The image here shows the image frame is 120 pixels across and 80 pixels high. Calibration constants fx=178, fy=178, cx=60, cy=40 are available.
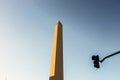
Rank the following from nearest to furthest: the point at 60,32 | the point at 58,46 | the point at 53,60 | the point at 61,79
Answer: the point at 61,79 < the point at 53,60 < the point at 58,46 < the point at 60,32

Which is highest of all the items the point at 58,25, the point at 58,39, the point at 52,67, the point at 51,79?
the point at 58,25

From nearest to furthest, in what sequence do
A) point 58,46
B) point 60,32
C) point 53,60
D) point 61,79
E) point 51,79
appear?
1. point 51,79
2. point 61,79
3. point 53,60
4. point 58,46
5. point 60,32

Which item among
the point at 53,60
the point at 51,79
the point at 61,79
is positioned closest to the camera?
the point at 51,79

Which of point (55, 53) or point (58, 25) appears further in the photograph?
point (58, 25)

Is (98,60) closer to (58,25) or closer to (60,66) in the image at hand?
(60,66)

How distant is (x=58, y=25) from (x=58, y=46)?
1773mm

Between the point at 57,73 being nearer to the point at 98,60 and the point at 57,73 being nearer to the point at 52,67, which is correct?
the point at 52,67

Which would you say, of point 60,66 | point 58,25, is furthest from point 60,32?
point 60,66

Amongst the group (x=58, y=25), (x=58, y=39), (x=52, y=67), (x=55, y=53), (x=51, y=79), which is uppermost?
(x=58, y=25)

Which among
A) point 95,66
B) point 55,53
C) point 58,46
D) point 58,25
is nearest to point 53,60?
point 55,53

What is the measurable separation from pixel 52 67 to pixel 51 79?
3.25 feet

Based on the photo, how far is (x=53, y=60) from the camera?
8.88 metres

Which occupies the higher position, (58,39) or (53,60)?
(58,39)

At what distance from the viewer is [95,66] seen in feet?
27.9
